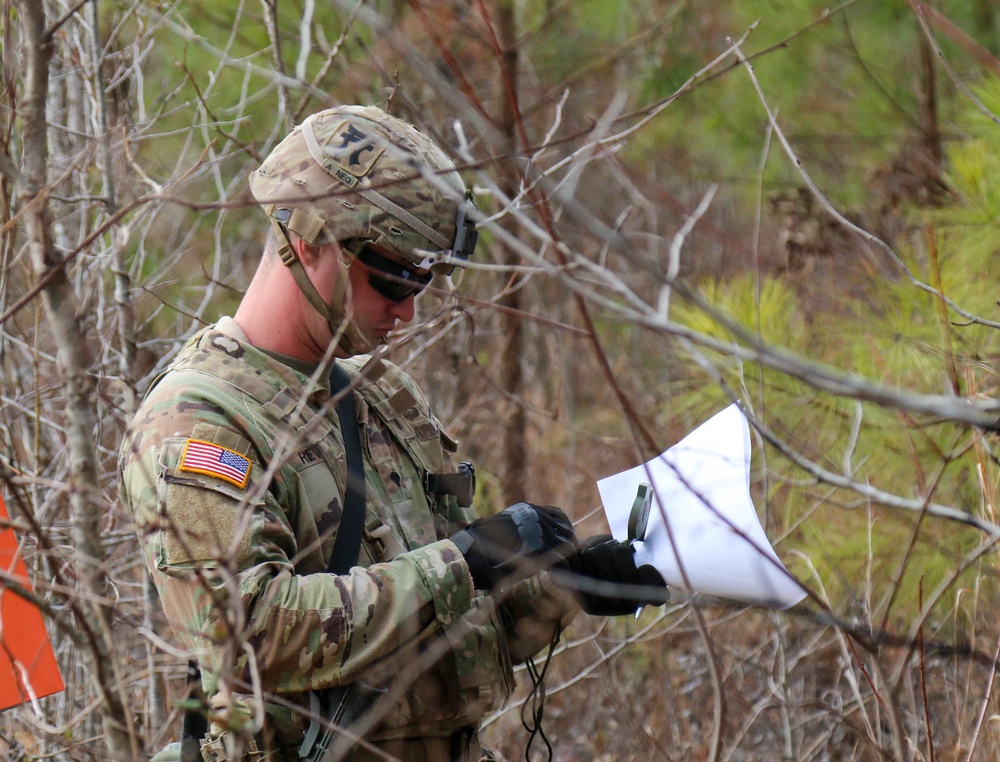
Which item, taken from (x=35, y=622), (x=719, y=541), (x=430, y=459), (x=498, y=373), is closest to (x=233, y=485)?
(x=35, y=622)

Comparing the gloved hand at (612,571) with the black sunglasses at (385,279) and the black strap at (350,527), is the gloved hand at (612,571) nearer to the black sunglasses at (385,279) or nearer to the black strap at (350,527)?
the black strap at (350,527)

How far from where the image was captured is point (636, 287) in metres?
7.47

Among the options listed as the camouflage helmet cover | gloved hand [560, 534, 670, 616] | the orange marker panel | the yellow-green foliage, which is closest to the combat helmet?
the camouflage helmet cover

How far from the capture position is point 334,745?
185 cm

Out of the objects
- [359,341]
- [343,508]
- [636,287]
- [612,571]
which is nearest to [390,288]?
[359,341]

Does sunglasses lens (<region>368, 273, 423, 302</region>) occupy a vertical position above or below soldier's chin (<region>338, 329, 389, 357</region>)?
above

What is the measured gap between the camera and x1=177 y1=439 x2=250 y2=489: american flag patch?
1.83 m

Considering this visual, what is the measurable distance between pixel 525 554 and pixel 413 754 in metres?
0.49

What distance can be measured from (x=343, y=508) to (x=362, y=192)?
643 millimetres

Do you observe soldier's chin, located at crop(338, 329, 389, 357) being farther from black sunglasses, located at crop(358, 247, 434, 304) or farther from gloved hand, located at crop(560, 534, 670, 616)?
gloved hand, located at crop(560, 534, 670, 616)

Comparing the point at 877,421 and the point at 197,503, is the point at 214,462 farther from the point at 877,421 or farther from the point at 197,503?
the point at 877,421

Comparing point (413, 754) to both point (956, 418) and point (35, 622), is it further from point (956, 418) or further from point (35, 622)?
point (956, 418)

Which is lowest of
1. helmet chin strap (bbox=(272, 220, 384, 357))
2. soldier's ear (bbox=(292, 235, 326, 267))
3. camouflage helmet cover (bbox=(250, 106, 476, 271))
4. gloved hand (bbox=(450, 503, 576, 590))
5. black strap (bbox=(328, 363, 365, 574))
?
gloved hand (bbox=(450, 503, 576, 590))

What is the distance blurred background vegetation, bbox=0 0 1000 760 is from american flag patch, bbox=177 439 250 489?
37cm
